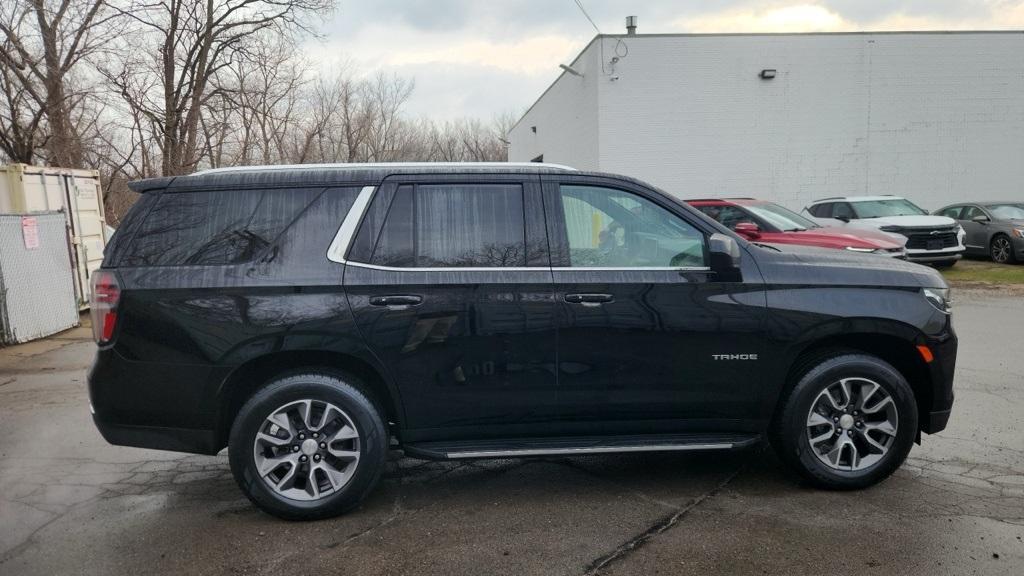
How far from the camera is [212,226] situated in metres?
3.81

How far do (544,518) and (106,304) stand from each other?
2.64 meters

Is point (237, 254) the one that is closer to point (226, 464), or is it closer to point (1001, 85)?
point (226, 464)

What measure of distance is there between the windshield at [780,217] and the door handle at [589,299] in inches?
318

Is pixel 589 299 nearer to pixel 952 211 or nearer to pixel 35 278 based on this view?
pixel 35 278

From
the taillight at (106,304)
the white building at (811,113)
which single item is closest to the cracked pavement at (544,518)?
the taillight at (106,304)

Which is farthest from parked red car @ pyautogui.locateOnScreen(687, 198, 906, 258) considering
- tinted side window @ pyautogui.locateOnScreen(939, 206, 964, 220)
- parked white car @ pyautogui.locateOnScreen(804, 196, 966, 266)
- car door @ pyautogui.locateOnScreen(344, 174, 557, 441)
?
tinted side window @ pyautogui.locateOnScreen(939, 206, 964, 220)

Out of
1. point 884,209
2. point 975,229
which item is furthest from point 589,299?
point 975,229

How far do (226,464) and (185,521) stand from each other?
968 mm

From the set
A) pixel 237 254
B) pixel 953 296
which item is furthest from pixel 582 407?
pixel 953 296

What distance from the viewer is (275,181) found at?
3859 millimetres

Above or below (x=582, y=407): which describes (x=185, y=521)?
below

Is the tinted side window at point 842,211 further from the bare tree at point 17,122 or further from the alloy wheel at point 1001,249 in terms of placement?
the bare tree at point 17,122

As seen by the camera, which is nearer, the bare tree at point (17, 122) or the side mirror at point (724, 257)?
the side mirror at point (724, 257)

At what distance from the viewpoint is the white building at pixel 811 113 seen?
19.3 metres
